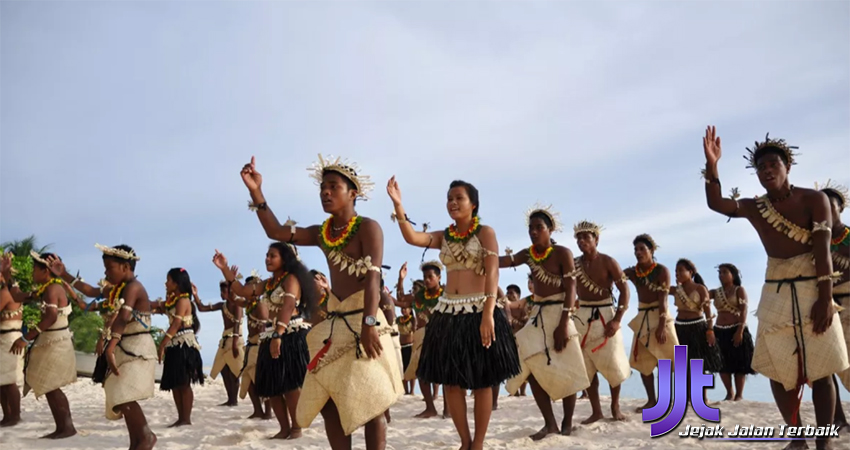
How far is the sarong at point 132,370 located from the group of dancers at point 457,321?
14 mm

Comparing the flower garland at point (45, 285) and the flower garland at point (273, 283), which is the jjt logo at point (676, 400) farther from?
the flower garland at point (45, 285)

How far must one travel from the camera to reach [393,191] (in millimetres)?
5000

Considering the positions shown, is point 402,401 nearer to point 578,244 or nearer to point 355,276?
point 578,244

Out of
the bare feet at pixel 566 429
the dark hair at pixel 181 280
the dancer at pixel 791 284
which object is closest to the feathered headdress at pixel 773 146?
the dancer at pixel 791 284

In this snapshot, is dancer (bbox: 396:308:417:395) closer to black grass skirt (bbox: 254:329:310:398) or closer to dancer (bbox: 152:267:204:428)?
dancer (bbox: 152:267:204:428)

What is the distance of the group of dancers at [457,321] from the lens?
15.0ft

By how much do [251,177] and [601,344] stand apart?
507 cm

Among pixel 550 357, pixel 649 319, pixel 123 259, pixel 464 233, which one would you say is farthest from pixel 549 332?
pixel 123 259

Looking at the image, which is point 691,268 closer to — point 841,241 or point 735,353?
point 735,353

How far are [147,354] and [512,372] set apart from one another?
3.58 m

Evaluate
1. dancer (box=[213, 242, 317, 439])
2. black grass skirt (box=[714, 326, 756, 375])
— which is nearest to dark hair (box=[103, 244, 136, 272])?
dancer (box=[213, 242, 317, 439])

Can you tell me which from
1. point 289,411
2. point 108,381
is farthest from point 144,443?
point 289,411

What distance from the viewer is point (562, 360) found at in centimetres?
708

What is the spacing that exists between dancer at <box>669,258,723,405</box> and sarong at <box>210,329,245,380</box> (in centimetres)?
678
